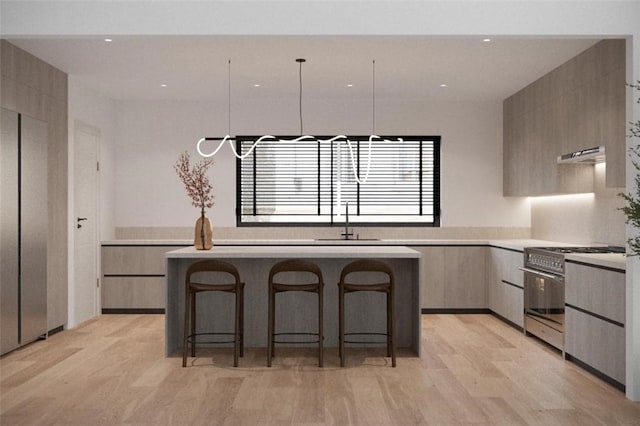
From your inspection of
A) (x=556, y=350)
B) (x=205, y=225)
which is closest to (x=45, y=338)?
(x=205, y=225)

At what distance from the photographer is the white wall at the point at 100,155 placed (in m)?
6.85

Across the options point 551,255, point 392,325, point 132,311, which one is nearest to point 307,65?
point 392,325

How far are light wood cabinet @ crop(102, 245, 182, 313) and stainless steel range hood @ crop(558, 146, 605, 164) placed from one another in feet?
14.8

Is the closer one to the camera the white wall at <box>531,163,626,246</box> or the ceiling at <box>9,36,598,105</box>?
the ceiling at <box>9,36,598,105</box>

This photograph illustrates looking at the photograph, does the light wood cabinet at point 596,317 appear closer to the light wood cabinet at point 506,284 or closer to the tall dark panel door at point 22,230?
the light wood cabinet at point 506,284

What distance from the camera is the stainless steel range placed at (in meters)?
5.45

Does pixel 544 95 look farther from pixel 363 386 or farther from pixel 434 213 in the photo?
pixel 363 386

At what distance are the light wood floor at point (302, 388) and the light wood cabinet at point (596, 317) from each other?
15 centimetres

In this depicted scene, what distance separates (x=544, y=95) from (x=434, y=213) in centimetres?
221

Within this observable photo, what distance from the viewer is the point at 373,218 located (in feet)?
27.6

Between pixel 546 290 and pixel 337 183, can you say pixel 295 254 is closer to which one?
pixel 546 290

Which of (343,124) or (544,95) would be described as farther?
(343,124)

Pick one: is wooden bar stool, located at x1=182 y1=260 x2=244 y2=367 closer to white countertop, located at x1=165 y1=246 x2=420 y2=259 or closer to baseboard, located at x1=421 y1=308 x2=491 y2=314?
white countertop, located at x1=165 y1=246 x2=420 y2=259

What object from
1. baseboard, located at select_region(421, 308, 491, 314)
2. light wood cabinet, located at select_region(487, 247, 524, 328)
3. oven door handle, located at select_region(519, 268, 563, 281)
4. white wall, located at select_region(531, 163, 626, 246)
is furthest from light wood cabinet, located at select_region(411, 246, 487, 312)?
oven door handle, located at select_region(519, 268, 563, 281)
